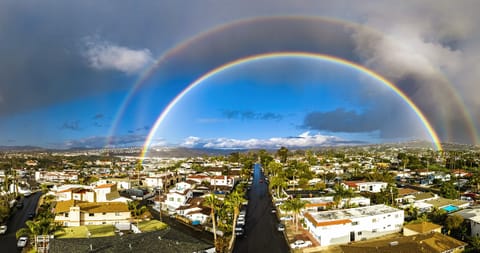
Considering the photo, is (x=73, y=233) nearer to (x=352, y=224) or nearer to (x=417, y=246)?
(x=352, y=224)

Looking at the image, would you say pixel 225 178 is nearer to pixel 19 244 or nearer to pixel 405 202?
pixel 405 202

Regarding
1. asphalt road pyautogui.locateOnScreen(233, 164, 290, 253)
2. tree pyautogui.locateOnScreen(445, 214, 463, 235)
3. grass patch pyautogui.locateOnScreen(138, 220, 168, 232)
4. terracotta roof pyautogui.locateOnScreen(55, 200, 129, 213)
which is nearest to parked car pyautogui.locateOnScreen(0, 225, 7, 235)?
terracotta roof pyautogui.locateOnScreen(55, 200, 129, 213)

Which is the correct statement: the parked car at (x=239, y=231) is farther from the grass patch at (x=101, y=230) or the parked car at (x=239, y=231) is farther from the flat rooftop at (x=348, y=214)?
the grass patch at (x=101, y=230)

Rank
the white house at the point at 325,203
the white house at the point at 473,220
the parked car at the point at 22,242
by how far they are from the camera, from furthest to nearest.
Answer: the white house at the point at 325,203 → the parked car at the point at 22,242 → the white house at the point at 473,220

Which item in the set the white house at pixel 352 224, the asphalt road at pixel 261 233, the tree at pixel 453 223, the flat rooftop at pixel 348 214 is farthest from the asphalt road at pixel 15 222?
the tree at pixel 453 223

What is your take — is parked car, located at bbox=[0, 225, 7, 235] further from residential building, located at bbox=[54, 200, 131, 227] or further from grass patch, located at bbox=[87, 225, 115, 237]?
grass patch, located at bbox=[87, 225, 115, 237]

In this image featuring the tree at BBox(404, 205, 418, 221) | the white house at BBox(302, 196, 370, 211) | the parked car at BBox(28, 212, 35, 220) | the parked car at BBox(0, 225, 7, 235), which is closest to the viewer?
the parked car at BBox(0, 225, 7, 235)

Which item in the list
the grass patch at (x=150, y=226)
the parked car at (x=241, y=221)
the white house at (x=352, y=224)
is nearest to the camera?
the white house at (x=352, y=224)

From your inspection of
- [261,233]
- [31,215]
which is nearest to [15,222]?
[31,215]
